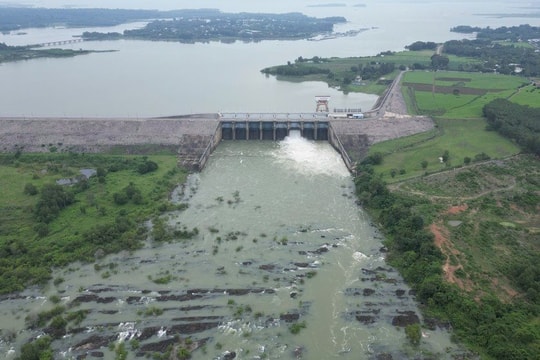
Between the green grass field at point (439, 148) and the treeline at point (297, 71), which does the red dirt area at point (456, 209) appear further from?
the treeline at point (297, 71)

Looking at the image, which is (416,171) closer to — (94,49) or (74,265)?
(74,265)

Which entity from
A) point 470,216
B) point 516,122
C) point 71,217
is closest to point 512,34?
point 516,122

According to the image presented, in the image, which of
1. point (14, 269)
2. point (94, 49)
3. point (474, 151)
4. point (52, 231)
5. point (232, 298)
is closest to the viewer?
point (232, 298)

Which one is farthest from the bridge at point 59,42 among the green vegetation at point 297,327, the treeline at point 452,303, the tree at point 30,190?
the green vegetation at point 297,327

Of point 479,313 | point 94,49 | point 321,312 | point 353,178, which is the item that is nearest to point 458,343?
point 479,313

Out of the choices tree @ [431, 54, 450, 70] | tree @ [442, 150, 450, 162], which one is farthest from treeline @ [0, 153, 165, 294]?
tree @ [431, 54, 450, 70]

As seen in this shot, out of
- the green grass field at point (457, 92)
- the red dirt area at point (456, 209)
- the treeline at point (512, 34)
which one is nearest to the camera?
the red dirt area at point (456, 209)
